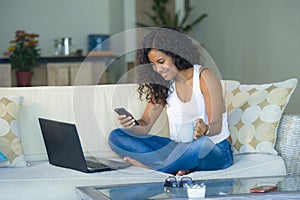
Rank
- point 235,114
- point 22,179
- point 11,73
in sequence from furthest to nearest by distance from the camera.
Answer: point 11,73, point 235,114, point 22,179

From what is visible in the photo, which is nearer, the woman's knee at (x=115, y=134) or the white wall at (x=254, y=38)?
the woman's knee at (x=115, y=134)

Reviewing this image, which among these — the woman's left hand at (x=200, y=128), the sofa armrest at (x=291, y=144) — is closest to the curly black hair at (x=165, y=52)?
the woman's left hand at (x=200, y=128)

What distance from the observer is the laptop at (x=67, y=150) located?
372 cm

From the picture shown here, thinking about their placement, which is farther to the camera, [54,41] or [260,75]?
[54,41]

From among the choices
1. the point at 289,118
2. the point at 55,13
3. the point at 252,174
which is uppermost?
the point at 55,13

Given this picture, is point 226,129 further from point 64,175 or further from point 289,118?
point 64,175

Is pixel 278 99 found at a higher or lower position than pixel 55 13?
lower

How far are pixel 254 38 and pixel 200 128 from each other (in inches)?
148

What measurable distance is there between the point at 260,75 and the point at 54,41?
10.8ft

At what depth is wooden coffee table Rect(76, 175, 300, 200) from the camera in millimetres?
3035

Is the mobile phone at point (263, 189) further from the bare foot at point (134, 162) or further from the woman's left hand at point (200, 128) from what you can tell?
the bare foot at point (134, 162)

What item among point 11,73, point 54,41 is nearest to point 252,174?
point 11,73

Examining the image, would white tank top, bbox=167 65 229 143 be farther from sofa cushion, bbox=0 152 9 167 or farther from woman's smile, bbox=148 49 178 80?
sofa cushion, bbox=0 152 9 167

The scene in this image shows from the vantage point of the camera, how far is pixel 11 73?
8.13 meters
